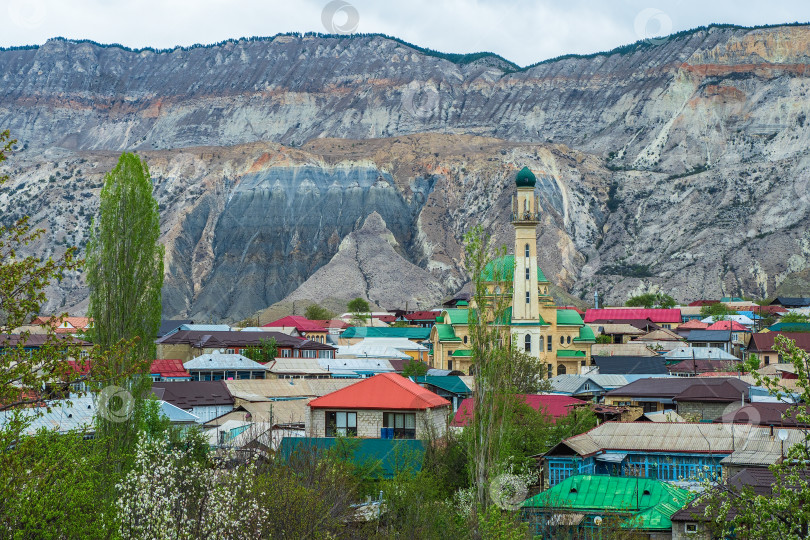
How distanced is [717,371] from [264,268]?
4039 inches

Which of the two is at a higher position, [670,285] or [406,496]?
[670,285]

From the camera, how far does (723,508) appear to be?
13.7 metres

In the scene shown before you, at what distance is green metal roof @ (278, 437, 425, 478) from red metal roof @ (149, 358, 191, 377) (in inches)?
1312

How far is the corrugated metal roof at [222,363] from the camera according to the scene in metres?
67.8

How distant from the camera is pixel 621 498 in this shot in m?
28.0

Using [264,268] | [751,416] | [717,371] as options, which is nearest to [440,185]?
[264,268]

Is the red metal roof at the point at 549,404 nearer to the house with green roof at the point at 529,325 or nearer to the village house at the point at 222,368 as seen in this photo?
the village house at the point at 222,368

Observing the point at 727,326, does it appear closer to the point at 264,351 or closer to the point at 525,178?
the point at 525,178

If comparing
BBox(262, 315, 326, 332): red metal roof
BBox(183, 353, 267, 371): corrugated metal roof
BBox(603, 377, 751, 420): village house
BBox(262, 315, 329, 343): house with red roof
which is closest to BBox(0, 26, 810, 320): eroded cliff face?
BBox(262, 315, 326, 332): red metal roof

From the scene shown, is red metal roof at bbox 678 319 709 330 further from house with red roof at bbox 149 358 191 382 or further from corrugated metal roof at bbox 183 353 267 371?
house with red roof at bbox 149 358 191 382

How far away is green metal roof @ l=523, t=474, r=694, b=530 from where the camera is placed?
25500 mm

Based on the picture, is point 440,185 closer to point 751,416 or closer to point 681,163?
point 681,163

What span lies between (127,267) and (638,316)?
89.6 metres

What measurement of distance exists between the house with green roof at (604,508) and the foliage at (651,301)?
351 ft
